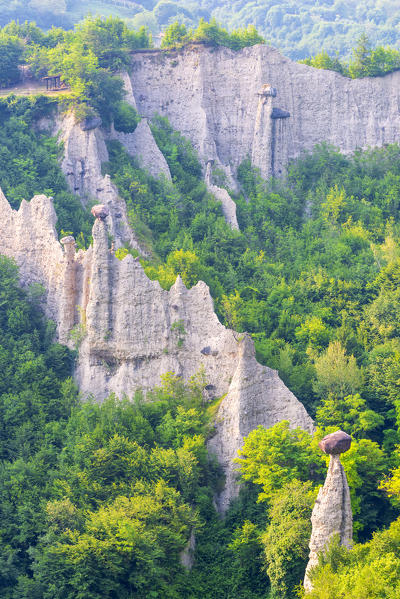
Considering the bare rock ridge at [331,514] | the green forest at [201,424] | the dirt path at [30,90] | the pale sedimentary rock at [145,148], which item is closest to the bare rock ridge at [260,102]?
Answer: the pale sedimentary rock at [145,148]

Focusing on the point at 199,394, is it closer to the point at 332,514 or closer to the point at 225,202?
the point at 332,514

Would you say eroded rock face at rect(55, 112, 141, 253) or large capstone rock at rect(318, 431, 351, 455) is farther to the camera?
eroded rock face at rect(55, 112, 141, 253)

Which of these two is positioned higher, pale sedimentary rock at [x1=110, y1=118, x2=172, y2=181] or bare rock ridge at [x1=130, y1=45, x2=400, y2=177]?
bare rock ridge at [x1=130, y1=45, x2=400, y2=177]

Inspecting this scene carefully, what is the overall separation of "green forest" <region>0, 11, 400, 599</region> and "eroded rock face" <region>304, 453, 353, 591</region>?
0.56 metres

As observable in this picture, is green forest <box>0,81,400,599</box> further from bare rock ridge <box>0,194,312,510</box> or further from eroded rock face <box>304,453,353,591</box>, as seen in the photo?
bare rock ridge <box>0,194,312,510</box>

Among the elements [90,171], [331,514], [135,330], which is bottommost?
[331,514]

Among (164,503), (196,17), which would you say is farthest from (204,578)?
(196,17)

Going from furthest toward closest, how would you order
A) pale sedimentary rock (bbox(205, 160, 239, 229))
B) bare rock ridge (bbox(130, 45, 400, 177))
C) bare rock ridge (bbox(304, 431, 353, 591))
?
bare rock ridge (bbox(130, 45, 400, 177)) < pale sedimentary rock (bbox(205, 160, 239, 229)) < bare rock ridge (bbox(304, 431, 353, 591))

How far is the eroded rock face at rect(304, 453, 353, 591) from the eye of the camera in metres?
33.9

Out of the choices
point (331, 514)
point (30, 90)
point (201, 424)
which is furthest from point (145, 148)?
point (331, 514)

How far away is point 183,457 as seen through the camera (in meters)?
39.8

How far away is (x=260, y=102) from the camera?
65750 millimetres

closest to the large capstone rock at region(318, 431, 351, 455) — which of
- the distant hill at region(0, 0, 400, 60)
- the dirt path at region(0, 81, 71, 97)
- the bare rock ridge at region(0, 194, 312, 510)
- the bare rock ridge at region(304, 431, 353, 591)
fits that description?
the bare rock ridge at region(304, 431, 353, 591)

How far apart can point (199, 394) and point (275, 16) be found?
104287 mm
